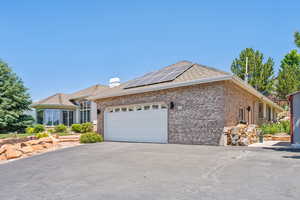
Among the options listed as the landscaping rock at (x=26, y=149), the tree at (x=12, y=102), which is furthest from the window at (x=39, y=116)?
the landscaping rock at (x=26, y=149)

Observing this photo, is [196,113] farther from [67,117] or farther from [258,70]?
[67,117]

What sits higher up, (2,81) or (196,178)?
(2,81)

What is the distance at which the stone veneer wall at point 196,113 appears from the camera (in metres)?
11.0

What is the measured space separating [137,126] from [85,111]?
1254 centimetres

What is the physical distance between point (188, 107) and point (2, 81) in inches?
726

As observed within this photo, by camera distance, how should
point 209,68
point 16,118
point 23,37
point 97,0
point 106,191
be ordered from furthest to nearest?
1. point 16,118
2. point 23,37
3. point 209,68
4. point 97,0
5. point 106,191

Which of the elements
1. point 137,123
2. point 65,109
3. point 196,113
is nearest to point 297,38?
point 196,113

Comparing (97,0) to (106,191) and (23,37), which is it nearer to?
(23,37)

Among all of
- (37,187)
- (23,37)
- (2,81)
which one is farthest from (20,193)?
(2,81)

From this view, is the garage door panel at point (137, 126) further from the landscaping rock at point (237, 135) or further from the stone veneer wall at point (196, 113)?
the landscaping rock at point (237, 135)

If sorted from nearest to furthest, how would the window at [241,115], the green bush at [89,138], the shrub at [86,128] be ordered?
the window at [241,115], the green bush at [89,138], the shrub at [86,128]

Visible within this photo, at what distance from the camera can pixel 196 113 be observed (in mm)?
11672

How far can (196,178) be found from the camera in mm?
5262

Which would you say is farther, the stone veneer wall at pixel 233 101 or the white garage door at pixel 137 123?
the white garage door at pixel 137 123
